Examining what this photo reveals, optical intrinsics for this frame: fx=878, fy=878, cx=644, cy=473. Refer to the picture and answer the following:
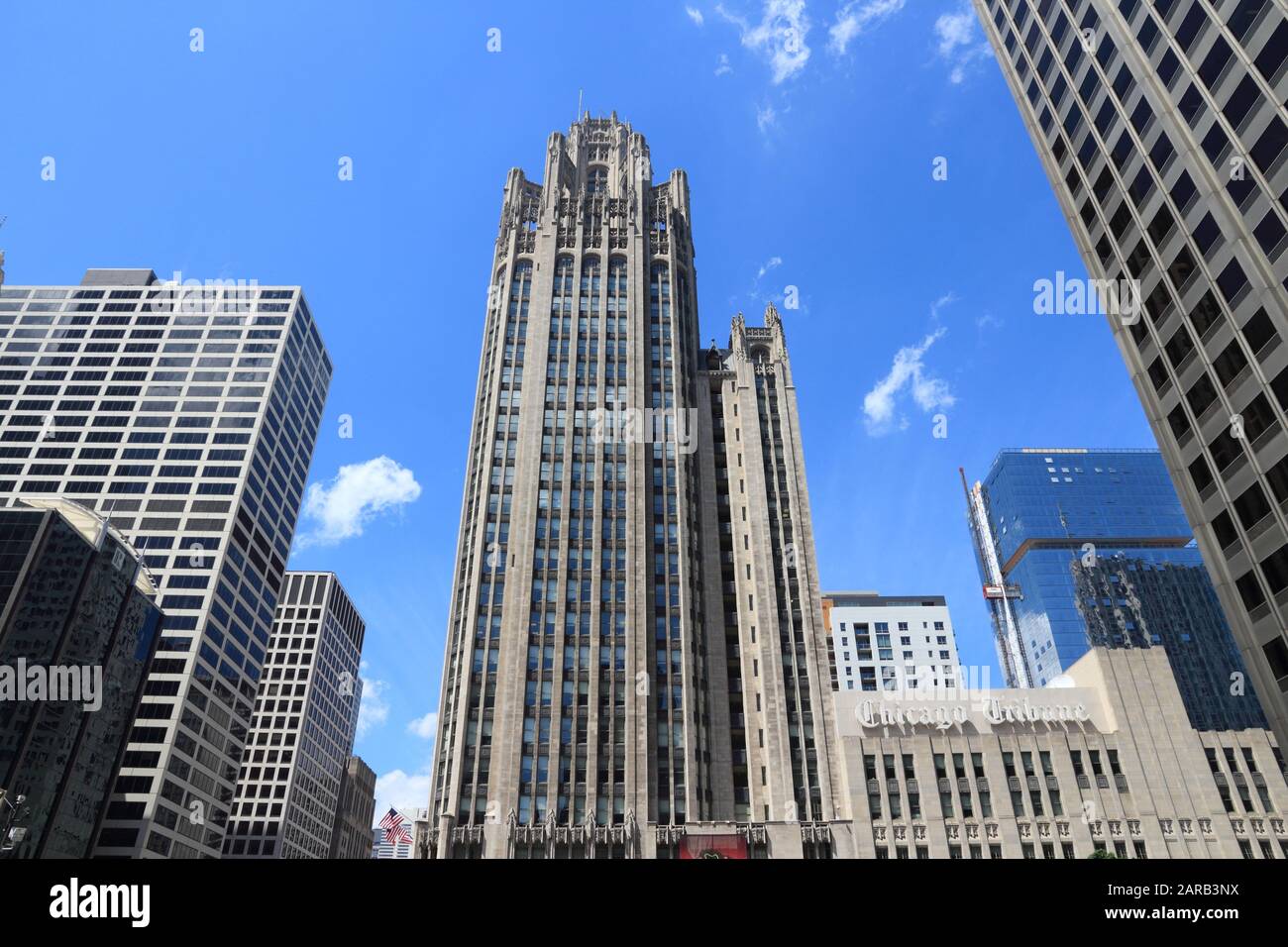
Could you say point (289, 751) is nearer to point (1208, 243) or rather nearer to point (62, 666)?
point (62, 666)

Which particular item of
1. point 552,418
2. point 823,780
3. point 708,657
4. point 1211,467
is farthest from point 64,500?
point 1211,467

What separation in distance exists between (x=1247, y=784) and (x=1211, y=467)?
5696 centimetres

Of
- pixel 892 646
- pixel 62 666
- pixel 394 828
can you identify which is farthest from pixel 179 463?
pixel 892 646

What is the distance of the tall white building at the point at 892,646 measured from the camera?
165 metres

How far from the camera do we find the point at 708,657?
88750mm

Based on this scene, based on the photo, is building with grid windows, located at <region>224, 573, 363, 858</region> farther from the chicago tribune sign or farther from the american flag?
the chicago tribune sign

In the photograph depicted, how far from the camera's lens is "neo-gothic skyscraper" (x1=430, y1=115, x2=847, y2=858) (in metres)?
77.3

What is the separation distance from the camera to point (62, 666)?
107 m

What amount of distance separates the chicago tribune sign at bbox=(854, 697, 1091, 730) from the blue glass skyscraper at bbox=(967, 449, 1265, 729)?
5800 cm

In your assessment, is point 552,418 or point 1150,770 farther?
point 552,418

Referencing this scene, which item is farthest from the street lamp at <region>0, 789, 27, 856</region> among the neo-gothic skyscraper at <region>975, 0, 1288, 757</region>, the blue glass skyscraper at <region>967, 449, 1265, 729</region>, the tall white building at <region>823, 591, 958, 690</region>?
the blue glass skyscraper at <region>967, 449, 1265, 729</region>

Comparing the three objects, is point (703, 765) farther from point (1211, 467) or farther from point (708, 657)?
point (1211, 467)
